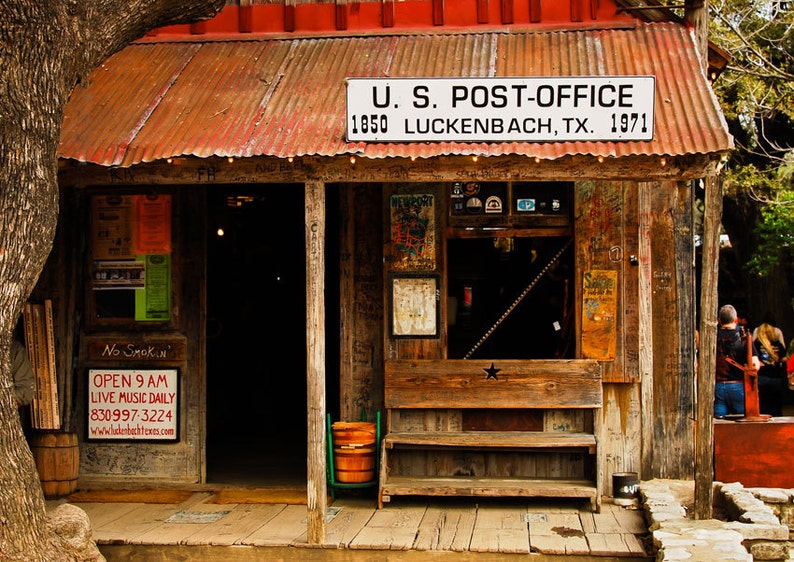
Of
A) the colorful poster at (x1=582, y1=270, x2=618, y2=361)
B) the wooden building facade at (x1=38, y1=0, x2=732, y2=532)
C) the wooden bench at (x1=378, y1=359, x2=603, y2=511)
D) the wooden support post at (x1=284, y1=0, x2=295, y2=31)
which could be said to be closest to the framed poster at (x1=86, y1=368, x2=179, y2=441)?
the wooden building facade at (x1=38, y1=0, x2=732, y2=532)

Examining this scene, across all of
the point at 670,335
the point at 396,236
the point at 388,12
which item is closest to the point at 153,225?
the point at 396,236

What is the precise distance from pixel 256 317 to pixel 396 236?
5146 mm

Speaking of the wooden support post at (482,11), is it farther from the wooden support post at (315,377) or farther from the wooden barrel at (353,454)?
the wooden barrel at (353,454)

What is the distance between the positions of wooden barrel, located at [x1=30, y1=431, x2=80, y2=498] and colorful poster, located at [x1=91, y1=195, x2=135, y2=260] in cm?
180

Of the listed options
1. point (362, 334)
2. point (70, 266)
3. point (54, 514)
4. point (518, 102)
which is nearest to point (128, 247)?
point (70, 266)

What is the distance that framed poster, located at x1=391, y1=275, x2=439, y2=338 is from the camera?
9086 millimetres

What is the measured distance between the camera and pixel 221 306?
43.0 feet

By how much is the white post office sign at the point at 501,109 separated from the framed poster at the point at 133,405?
11.6 feet

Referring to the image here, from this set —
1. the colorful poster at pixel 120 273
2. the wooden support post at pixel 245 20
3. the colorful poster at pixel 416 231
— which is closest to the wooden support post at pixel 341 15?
the wooden support post at pixel 245 20

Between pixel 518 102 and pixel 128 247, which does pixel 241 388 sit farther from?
pixel 518 102

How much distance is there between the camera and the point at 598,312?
8.91 metres

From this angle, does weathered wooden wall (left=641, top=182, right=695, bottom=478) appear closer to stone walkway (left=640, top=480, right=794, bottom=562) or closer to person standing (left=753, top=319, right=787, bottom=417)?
stone walkway (left=640, top=480, right=794, bottom=562)

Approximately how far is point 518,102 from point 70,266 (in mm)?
4865

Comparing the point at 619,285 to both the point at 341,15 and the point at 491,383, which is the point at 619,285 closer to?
the point at 491,383
